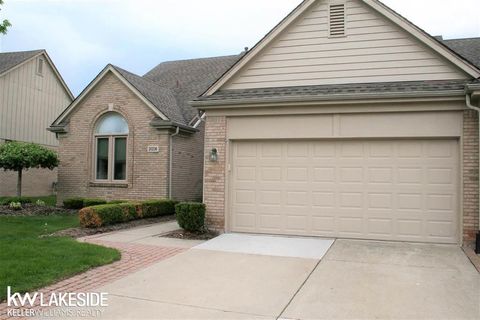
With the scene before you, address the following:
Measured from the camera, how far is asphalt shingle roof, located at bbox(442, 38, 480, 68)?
12270mm

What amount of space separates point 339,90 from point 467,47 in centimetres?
699

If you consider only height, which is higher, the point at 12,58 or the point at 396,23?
the point at 12,58

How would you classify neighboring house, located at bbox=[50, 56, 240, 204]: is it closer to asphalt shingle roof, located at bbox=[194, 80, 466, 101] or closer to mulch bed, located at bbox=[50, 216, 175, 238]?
mulch bed, located at bbox=[50, 216, 175, 238]

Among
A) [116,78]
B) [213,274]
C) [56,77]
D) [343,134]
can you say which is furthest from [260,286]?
[56,77]

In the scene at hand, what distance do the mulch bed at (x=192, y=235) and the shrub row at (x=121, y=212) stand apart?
210cm

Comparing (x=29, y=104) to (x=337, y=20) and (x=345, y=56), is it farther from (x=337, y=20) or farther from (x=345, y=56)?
(x=345, y=56)

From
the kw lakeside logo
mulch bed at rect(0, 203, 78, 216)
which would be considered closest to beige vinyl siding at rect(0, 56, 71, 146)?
mulch bed at rect(0, 203, 78, 216)

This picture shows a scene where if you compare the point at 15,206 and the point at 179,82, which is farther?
the point at 179,82

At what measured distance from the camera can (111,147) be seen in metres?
16.1

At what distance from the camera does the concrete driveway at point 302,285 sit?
4.87 m

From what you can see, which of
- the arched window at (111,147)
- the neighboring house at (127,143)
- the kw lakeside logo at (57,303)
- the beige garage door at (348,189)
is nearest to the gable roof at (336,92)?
the beige garage door at (348,189)

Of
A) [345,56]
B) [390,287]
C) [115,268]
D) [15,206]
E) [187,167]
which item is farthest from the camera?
[187,167]

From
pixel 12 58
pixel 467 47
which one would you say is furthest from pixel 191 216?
pixel 12 58

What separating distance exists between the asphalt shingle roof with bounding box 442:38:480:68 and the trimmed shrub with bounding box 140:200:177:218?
1051 centimetres
